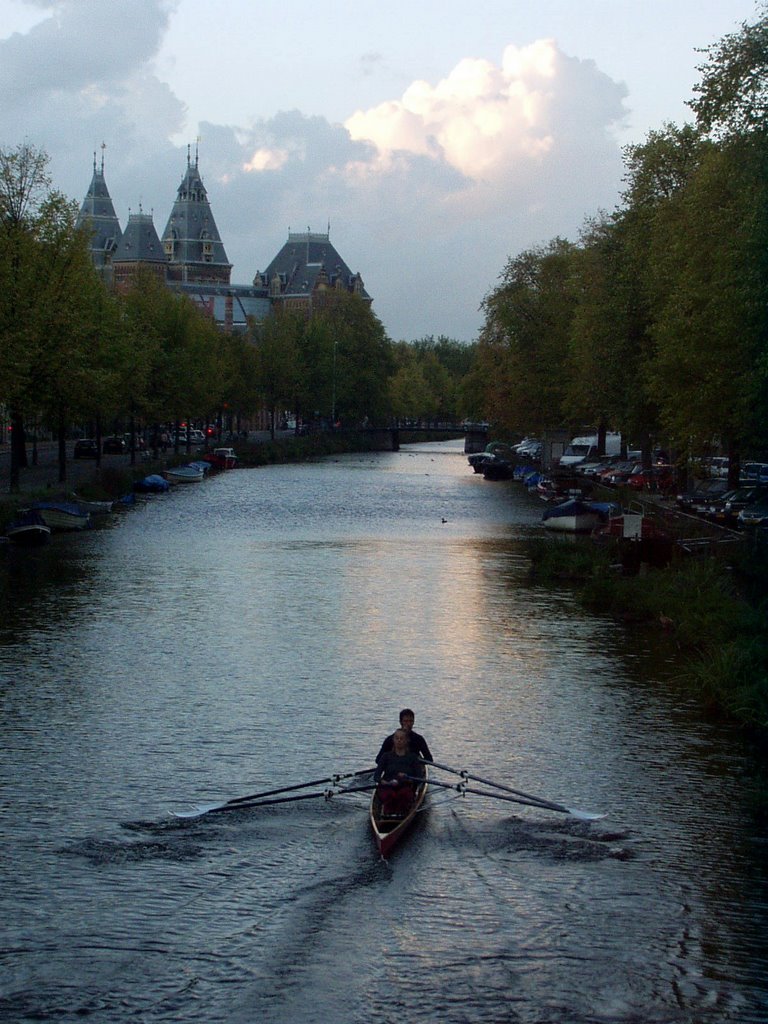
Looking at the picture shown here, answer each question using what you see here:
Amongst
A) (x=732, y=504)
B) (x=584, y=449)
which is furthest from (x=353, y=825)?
(x=584, y=449)

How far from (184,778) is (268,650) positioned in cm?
1100

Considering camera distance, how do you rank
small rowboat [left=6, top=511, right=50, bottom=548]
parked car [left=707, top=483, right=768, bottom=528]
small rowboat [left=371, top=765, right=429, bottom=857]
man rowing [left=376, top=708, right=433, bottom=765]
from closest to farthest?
small rowboat [left=371, top=765, right=429, bottom=857] < man rowing [left=376, top=708, right=433, bottom=765] < parked car [left=707, top=483, right=768, bottom=528] < small rowboat [left=6, top=511, right=50, bottom=548]

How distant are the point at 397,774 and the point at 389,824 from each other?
3.56 feet

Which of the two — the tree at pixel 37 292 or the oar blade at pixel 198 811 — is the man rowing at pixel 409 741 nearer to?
the oar blade at pixel 198 811

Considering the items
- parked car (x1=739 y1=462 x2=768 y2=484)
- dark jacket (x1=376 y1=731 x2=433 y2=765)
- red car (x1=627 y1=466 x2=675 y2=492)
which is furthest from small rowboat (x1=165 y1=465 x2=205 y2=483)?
dark jacket (x1=376 y1=731 x2=433 y2=765)

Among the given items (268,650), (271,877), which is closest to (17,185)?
(268,650)

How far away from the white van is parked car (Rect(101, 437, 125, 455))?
1328 inches

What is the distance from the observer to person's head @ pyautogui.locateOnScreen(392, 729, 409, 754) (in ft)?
71.1

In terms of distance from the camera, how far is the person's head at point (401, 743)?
71.1 feet

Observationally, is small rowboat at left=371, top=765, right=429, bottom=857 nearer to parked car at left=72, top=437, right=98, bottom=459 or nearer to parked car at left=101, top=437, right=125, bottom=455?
parked car at left=72, top=437, right=98, bottom=459

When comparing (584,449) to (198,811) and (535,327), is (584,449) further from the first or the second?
(198,811)

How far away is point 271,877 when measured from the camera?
1917 centimetres

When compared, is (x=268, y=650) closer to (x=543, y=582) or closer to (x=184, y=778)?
(x=184, y=778)

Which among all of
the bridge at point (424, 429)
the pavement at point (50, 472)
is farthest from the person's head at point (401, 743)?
the bridge at point (424, 429)
